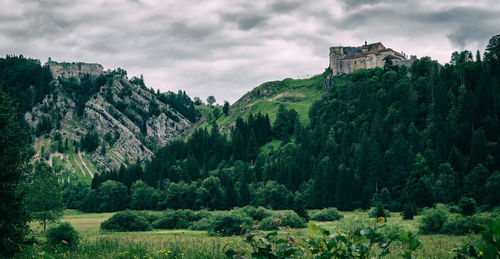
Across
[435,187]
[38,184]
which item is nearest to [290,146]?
[435,187]

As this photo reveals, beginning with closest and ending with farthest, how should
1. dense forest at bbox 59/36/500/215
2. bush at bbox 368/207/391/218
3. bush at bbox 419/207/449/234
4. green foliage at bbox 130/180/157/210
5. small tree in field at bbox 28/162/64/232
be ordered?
bush at bbox 419/207/449/234 < bush at bbox 368/207/391/218 < small tree in field at bbox 28/162/64/232 < dense forest at bbox 59/36/500/215 < green foliage at bbox 130/180/157/210

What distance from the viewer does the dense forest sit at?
318ft

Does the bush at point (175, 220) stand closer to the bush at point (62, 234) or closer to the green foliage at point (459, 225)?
the bush at point (62, 234)

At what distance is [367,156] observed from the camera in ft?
392

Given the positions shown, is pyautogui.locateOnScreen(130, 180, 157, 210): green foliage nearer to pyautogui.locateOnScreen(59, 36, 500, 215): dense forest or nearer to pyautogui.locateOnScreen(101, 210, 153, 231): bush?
pyautogui.locateOnScreen(59, 36, 500, 215): dense forest

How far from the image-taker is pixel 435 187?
90750 mm

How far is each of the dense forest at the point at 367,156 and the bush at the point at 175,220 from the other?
86.6 ft

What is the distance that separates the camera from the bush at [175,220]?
269ft

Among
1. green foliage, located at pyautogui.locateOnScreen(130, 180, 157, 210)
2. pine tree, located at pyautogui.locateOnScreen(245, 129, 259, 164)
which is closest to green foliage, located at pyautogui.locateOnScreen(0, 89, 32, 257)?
green foliage, located at pyautogui.locateOnScreen(130, 180, 157, 210)

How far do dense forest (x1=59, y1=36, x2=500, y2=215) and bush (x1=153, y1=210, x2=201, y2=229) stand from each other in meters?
26.4

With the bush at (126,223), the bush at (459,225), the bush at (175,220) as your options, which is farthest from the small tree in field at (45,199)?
the bush at (459,225)

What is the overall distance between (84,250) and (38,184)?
2420 inches

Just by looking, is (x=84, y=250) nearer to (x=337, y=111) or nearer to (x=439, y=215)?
(x=439, y=215)

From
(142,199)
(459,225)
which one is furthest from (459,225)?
(142,199)
